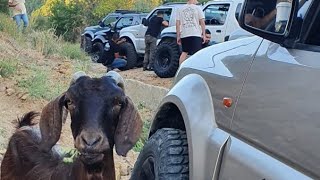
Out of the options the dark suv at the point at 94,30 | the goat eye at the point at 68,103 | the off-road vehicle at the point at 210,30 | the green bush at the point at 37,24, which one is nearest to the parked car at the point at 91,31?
the dark suv at the point at 94,30

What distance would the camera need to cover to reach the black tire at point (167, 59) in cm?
1797

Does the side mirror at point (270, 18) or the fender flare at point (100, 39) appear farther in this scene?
the fender flare at point (100, 39)

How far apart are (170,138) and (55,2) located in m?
41.3

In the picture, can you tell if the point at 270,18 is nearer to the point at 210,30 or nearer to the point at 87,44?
the point at 210,30

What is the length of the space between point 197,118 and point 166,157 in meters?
0.39

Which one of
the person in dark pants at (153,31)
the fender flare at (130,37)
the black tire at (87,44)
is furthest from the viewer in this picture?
the black tire at (87,44)

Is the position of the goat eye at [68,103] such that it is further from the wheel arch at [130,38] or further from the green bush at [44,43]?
the wheel arch at [130,38]

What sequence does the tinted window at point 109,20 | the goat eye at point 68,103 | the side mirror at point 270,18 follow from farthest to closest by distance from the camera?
1. the tinted window at point 109,20
2. the goat eye at point 68,103
3. the side mirror at point 270,18

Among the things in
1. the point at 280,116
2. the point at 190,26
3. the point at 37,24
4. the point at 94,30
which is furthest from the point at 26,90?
the point at 94,30

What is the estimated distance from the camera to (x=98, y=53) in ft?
88.7

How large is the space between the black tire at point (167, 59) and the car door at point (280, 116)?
14.5 meters

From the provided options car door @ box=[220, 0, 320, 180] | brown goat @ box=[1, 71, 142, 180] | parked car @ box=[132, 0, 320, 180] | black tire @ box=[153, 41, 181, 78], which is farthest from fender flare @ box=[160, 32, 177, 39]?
car door @ box=[220, 0, 320, 180]

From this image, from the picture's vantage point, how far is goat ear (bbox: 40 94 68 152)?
497cm

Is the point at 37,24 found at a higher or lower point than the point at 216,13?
lower
